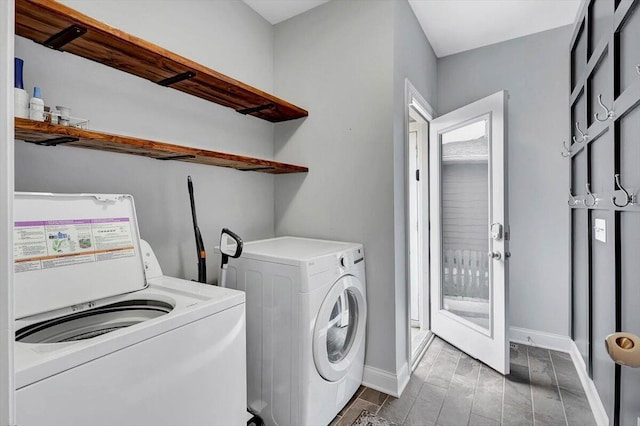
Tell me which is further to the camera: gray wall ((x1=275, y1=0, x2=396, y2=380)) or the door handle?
the door handle

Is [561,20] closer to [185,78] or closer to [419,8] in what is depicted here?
[419,8]

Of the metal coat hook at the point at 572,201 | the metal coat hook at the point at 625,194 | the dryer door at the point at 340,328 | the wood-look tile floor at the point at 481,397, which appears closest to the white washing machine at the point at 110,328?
the dryer door at the point at 340,328

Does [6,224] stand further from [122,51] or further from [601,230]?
[601,230]

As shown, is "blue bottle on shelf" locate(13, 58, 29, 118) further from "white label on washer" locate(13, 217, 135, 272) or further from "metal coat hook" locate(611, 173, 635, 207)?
"metal coat hook" locate(611, 173, 635, 207)

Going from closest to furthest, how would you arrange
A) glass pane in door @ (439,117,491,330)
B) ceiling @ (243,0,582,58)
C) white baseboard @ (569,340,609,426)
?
white baseboard @ (569,340,609,426) → ceiling @ (243,0,582,58) → glass pane in door @ (439,117,491,330)

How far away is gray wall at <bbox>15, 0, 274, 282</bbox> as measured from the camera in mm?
1327

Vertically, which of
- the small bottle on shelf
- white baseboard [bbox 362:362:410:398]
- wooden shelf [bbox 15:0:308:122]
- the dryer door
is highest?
wooden shelf [bbox 15:0:308:122]

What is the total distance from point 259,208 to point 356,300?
101cm

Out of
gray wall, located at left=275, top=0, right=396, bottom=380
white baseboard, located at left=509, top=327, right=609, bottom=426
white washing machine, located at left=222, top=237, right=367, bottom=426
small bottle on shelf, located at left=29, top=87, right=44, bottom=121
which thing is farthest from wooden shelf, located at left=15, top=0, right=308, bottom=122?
white baseboard, located at left=509, top=327, right=609, bottom=426

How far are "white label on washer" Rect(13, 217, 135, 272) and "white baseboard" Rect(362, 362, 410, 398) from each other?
1.62 metres

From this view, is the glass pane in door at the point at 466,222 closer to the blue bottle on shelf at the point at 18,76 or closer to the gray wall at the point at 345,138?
the gray wall at the point at 345,138

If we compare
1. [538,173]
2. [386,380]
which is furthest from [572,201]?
[386,380]

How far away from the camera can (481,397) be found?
1.92 metres

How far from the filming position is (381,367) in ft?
6.59
